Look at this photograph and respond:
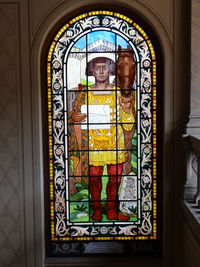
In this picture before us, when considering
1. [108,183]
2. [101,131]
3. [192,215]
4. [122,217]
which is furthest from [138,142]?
[192,215]

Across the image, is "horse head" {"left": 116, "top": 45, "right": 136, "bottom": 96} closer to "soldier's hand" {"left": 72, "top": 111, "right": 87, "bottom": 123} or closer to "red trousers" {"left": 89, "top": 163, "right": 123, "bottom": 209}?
"soldier's hand" {"left": 72, "top": 111, "right": 87, "bottom": 123}

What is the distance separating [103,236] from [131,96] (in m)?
1.36

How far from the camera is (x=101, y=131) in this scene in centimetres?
369

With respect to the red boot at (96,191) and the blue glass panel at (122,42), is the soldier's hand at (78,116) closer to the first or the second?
the red boot at (96,191)

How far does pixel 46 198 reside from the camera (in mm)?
3746

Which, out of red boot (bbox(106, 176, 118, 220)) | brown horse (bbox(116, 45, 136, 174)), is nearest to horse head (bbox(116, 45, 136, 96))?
brown horse (bbox(116, 45, 136, 174))

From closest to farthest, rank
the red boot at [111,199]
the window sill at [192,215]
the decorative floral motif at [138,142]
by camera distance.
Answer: the window sill at [192,215], the decorative floral motif at [138,142], the red boot at [111,199]

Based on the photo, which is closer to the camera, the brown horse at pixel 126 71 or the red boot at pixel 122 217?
the brown horse at pixel 126 71

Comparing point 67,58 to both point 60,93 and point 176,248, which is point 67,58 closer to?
point 60,93

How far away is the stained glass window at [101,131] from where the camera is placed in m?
3.64

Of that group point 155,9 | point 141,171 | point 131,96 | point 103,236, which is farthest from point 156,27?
point 103,236

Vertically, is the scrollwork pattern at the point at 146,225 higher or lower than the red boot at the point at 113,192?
lower

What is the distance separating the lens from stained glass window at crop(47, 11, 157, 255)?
364 cm

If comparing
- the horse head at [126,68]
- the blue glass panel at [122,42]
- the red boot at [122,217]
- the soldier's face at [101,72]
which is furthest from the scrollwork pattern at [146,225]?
the blue glass panel at [122,42]
